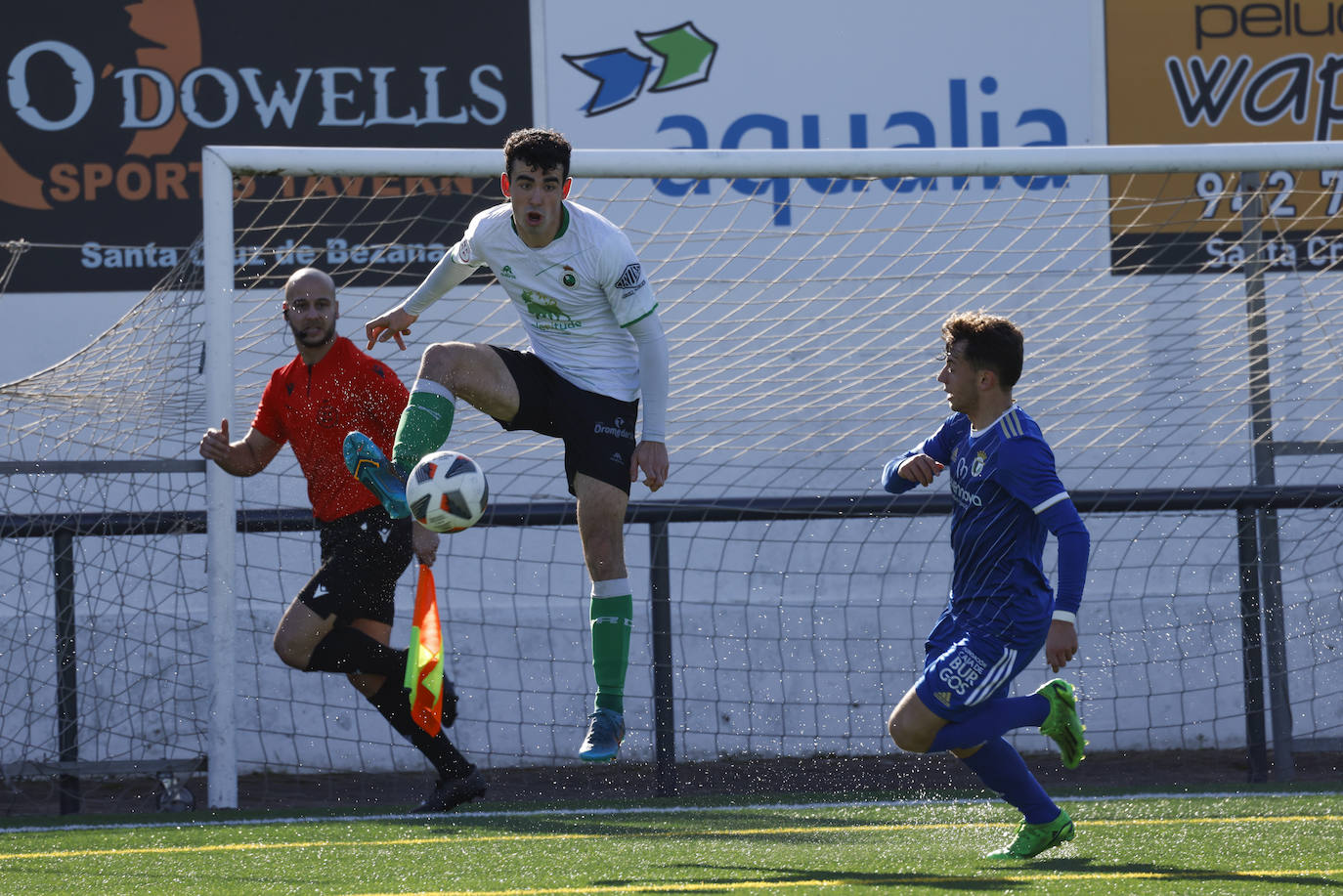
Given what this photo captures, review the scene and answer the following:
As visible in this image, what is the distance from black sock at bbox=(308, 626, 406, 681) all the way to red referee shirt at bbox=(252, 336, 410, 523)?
0.40 metres

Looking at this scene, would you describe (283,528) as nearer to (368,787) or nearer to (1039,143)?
(368,787)

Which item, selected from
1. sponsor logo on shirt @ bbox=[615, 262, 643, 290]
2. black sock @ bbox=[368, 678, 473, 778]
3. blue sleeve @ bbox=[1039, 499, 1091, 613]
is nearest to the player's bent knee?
black sock @ bbox=[368, 678, 473, 778]

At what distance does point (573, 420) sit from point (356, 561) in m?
1.25

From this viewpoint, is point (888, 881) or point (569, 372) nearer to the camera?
point (888, 881)

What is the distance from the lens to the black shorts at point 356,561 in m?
5.30

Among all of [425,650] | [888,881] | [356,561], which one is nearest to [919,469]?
[888,881]

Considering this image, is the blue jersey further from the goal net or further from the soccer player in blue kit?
the goal net

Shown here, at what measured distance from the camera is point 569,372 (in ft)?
14.9

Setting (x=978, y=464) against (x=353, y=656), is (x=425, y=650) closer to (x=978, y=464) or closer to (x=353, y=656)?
(x=353, y=656)

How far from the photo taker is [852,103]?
314 inches

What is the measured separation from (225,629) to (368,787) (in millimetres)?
1836

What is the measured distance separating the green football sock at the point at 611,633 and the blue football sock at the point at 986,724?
914 mm

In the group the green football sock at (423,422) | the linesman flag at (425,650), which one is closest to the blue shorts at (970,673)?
the linesman flag at (425,650)

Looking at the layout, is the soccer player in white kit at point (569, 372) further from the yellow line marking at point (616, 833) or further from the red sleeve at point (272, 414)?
the red sleeve at point (272, 414)
